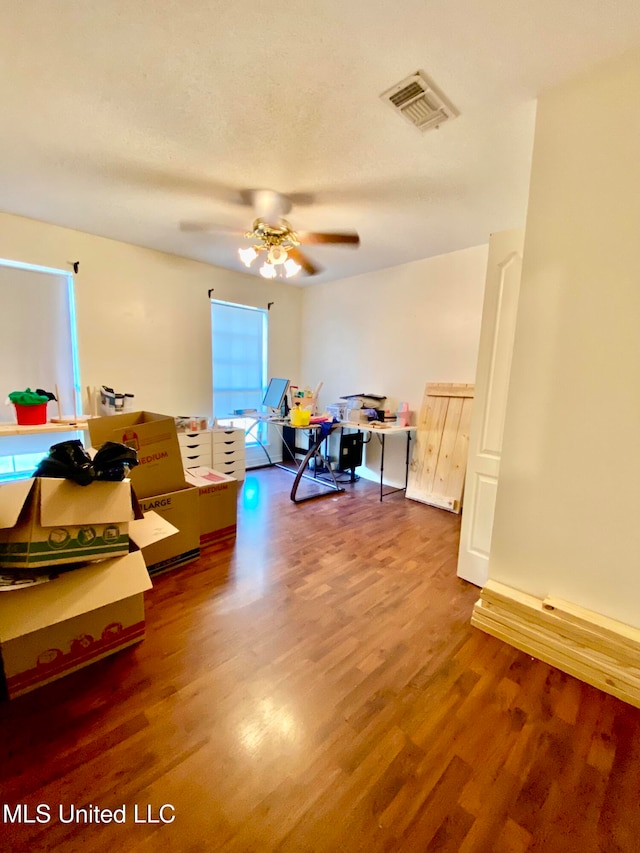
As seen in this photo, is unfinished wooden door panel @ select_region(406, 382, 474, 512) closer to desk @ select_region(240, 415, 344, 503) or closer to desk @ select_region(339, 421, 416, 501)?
desk @ select_region(339, 421, 416, 501)

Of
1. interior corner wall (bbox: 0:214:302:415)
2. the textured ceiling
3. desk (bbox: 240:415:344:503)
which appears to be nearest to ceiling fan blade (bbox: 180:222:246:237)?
the textured ceiling

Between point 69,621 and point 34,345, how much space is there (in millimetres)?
2885

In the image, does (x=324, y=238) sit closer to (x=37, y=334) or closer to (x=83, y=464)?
(x=83, y=464)

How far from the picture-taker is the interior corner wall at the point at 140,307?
3.24m

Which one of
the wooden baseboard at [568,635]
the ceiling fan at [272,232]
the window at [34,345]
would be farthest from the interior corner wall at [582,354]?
the window at [34,345]

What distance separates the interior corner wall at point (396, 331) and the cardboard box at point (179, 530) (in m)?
2.61

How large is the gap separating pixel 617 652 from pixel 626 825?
Answer: 0.61 metres

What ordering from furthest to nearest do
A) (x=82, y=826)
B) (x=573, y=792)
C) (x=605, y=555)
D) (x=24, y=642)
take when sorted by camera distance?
(x=605, y=555) → (x=24, y=642) → (x=573, y=792) → (x=82, y=826)

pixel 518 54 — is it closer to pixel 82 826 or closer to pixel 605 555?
pixel 605 555

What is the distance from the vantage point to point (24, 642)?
1396mm

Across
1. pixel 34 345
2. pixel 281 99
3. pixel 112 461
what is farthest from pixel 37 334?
pixel 281 99

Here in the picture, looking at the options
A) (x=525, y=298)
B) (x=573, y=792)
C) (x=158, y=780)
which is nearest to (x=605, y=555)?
(x=573, y=792)

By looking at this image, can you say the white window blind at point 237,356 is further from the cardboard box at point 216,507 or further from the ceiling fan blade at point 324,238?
the cardboard box at point 216,507

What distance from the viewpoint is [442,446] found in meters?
3.72
